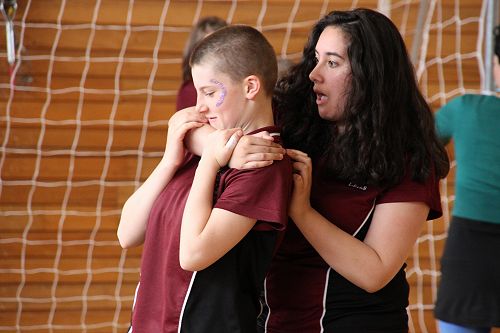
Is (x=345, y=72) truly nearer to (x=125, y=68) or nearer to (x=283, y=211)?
(x=283, y=211)

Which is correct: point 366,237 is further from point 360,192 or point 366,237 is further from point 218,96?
point 218,96

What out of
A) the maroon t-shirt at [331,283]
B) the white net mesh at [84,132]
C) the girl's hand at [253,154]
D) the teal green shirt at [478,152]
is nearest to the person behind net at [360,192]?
the maroon t-shirt at [331,283]

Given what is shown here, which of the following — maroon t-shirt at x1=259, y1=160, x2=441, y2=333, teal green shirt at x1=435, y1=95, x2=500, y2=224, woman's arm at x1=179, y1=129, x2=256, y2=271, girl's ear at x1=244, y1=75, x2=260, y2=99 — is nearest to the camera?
woman's arm at x1=179, y1=129, x2=256, y2=271

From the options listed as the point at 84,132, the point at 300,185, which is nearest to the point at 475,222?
the point at 300,185

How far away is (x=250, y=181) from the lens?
1.25 m

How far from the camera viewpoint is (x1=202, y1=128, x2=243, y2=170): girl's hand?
127cm

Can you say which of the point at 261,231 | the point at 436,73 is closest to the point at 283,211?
the point at 261,231

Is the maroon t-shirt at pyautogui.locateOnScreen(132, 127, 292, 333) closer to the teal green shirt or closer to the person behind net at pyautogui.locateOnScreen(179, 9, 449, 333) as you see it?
the person behind net at pyautogui.locateOnScreen(179, 9, 449, 333)

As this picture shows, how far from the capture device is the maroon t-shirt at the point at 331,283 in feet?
4.67

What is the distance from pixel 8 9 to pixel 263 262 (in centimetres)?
241

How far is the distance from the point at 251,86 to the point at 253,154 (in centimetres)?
14

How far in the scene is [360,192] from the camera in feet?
4.74

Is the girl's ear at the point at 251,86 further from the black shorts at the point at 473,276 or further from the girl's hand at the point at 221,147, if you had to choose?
the black shorts at the point at 473,276

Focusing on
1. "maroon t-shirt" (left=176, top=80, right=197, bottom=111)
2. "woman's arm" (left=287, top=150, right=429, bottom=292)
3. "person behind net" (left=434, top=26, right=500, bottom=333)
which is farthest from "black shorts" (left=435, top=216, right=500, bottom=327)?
"woman's arm" (left=287, top=150, right=429, bottom=292)
